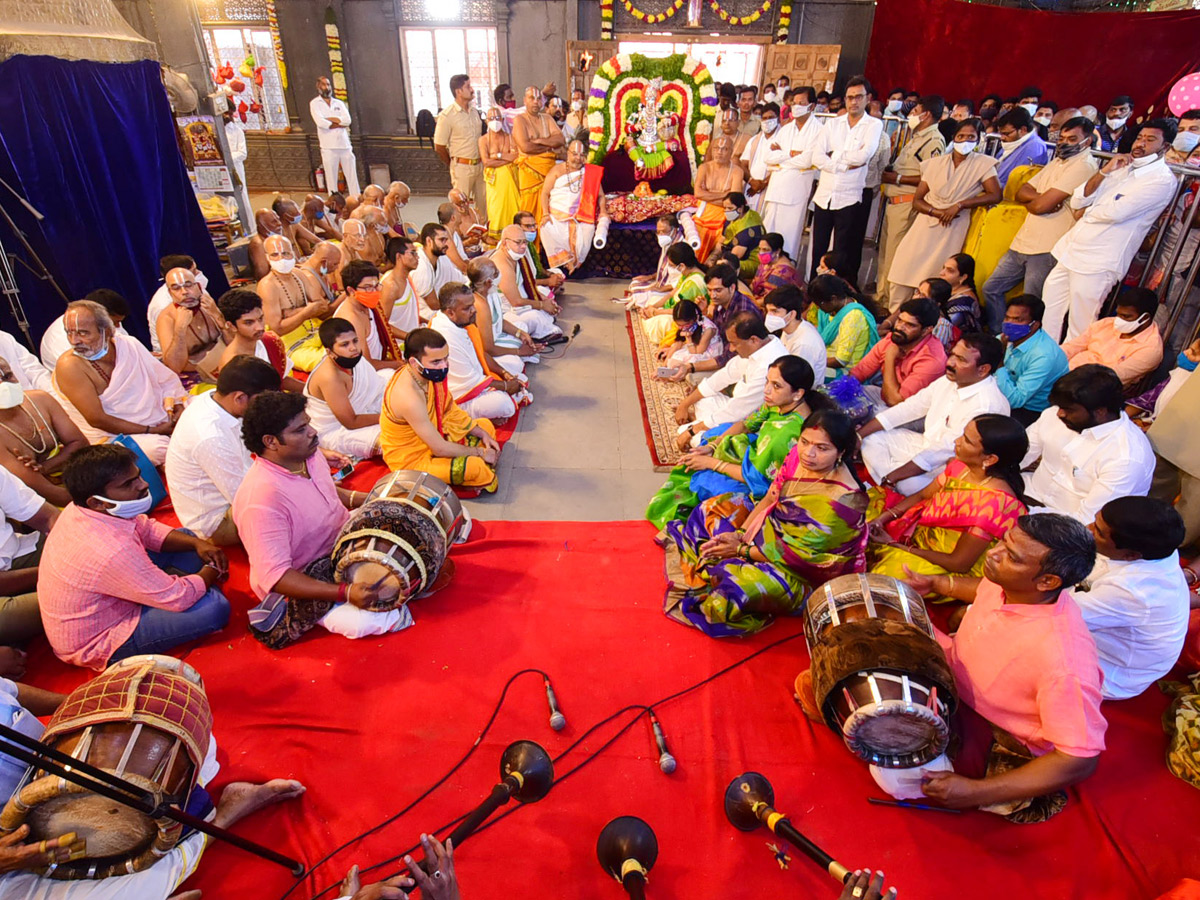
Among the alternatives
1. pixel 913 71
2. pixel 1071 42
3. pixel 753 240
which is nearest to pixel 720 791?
pixel 753 240

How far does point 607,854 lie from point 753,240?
22.9 feet

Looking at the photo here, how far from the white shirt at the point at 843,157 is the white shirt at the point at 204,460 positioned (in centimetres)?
635

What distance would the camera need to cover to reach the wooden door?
1175 cm

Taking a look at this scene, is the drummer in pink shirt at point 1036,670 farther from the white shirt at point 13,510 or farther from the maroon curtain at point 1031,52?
the maroon curtain at point 1031,52

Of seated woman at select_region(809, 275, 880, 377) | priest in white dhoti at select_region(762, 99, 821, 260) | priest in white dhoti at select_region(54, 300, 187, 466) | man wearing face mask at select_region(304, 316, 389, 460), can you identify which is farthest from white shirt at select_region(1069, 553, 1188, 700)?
priest in white dhoti at select_region(762, 99, 821, 260)

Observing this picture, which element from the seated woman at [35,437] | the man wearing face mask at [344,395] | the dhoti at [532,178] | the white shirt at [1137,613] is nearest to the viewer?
the white shirt at [1137,613]

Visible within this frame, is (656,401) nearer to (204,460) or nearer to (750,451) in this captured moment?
(750,451)

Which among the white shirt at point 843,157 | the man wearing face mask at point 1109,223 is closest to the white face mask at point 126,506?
the man wearing face mask at point 1109,223

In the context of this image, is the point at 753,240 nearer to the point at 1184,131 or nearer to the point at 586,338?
the point at 586,338

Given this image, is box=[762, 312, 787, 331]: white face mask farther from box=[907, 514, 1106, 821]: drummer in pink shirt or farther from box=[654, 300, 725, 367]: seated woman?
box=[907, 514, 1106, 821]: drummer in pink shirt

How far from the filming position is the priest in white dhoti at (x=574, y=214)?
832 cm

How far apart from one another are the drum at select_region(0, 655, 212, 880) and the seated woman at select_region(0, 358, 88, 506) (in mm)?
2050

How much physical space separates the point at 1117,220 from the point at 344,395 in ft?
18.0

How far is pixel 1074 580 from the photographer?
204 centimetres
